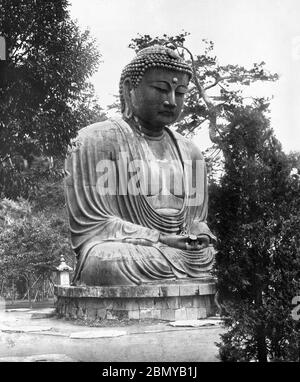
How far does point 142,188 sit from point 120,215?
0.49m

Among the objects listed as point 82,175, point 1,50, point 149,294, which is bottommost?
point 149,294

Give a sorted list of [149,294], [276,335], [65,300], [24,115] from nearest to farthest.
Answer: [276,335] → [24,115] → [149,294] → [65,300]

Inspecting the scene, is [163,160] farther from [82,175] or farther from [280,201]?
[280,201]

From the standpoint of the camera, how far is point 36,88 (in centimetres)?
566

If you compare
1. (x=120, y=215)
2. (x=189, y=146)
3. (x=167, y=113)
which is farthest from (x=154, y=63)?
(x=120, y=215)

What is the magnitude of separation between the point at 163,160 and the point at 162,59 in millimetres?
1458

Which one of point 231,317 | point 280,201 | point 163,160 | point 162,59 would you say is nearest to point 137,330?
point 231,317

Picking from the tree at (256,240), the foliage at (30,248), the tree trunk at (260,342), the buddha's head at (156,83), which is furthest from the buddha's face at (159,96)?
the foliage at (30,248)

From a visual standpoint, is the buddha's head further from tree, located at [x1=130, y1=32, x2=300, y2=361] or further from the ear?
tree, located at [x1=130, y1=32, x2=300, y2=361]

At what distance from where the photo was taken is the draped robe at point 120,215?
24.7 feet

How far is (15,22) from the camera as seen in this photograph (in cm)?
566

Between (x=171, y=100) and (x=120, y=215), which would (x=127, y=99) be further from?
(x=120, y=215)

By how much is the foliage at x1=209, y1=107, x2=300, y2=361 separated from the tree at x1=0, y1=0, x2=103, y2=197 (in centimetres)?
169

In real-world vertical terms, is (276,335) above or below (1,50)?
below
